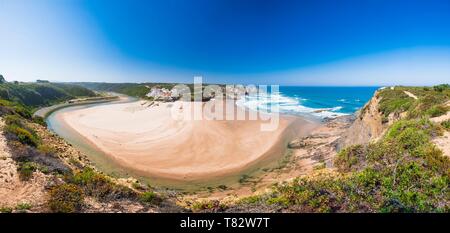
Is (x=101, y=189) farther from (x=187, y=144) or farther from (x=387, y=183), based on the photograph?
(x=187, y=144)

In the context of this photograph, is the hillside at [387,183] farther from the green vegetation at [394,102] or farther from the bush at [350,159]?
the green vegetation at [394,102]

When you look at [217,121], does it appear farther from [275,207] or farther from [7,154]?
[275,207]

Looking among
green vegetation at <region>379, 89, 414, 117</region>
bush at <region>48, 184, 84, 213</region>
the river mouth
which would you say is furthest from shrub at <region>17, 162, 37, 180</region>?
green vegetation at <region>379, 89, 414, 117</region>

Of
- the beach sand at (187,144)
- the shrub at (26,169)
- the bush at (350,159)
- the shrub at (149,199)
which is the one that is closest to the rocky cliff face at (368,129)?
the beach sand at (187,144)

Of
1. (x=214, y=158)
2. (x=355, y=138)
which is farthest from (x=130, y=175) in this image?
(x=355, y=138)

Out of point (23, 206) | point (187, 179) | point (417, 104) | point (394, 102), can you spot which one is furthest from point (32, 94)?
point (417, 104)
